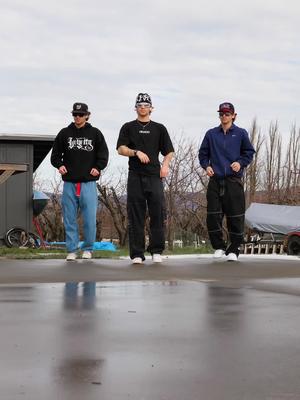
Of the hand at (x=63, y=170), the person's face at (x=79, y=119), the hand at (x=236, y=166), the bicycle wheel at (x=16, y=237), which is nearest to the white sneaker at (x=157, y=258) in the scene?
the hand at (x=236, y=166)

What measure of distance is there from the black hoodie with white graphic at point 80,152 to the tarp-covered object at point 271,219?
25.7 m

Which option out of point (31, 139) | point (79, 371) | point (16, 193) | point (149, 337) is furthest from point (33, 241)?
point (79, 371)

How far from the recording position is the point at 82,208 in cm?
774

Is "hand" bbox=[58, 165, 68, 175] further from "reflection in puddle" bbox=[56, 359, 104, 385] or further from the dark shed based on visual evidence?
the dark shed

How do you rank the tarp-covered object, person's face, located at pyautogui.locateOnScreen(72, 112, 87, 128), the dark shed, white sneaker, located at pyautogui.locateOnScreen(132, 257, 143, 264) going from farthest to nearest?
the tarp-covered object < the dark shed < person's face, located at pyautogui.locateOnScreen(72, 112, 87, 128) < white sneaker, located at pyautogui.locateOnScreen(132, 257, 143, 264)

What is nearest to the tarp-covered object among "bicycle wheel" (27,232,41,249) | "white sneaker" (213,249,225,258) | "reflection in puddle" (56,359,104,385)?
"bicycle wheel" (27,232,41,249)

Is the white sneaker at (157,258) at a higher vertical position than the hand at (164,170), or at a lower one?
lower

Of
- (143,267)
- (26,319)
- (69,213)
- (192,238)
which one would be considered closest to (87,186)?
(69,213)

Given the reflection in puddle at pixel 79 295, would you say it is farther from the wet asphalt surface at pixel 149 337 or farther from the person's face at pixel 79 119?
the person's face at pixel 79 119

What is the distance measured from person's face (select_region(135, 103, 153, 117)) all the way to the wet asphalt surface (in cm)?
229

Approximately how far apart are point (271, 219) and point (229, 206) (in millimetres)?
26420

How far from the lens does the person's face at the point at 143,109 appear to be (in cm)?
726

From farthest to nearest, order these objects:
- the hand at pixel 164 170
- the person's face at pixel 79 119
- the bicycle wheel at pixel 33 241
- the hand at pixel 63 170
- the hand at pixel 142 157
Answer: the bicycle wheel at pixel 33 241
the person's face at pixel 79 119
the hand at pixel 63 170
the hand at pixel 164 170
the hand at pixel 142 157

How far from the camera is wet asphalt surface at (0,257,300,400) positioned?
2436 millimetres
